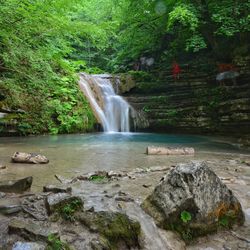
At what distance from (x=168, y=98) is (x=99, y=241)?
12964 mm

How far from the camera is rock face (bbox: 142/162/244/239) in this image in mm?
2721

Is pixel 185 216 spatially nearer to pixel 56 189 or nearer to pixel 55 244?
pixel 55 244

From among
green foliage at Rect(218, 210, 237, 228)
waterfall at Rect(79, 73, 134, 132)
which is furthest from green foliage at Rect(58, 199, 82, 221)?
waterfall at Rect(79, 73, 134, 132)

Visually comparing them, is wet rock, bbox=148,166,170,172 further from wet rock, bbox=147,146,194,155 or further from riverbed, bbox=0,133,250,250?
wet rock, bbox=147,146,194,155

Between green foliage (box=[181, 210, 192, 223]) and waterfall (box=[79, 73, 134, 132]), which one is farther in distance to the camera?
waterfall (box=[79, 73, 134, 132])

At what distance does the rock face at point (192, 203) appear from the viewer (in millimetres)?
2721

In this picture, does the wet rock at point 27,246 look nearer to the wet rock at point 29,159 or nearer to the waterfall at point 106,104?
the wet rock at point 29,159

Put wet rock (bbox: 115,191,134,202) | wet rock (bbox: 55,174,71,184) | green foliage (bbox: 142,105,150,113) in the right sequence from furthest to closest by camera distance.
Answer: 1. green foliage (bbox: 142,105,150,113)
2. wet rock (bbox: 55,174,71,184)
3. wet rock (bbox: 115,191,134,202)

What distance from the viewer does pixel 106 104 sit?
14.9 m

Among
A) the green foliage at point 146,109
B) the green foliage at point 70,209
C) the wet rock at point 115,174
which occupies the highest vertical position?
the green foliage at point 146,109

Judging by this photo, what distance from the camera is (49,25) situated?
7.36 metres

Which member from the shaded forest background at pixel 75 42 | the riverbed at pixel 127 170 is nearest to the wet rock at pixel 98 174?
the riverbed at pixel 127 170

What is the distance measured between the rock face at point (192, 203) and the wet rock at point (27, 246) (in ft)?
3.46

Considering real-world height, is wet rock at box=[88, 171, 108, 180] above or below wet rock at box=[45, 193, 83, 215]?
below
